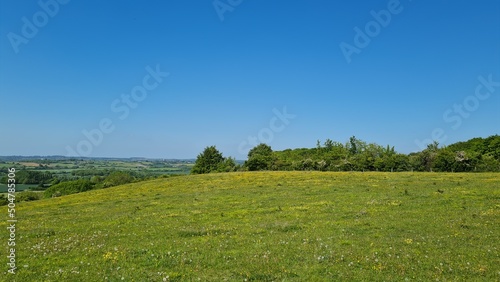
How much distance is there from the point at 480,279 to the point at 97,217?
25598 millimetres

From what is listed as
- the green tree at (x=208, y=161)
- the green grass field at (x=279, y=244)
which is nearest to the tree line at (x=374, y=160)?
the green tree at (x=208, y=161)

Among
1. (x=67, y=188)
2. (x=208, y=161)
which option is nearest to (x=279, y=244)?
(x=67, y=188)

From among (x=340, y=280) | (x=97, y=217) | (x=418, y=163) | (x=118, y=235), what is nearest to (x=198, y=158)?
(x=418, y=163)

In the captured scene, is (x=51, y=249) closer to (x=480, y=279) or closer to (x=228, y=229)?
(x=228, y=229)

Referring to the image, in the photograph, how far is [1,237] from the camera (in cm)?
1998

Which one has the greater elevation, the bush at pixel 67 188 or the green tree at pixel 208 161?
the green tree at pixel 208 161

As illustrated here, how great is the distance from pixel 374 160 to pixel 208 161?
5997 cm

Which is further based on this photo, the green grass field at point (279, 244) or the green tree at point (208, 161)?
the green tree at point (208, 161)

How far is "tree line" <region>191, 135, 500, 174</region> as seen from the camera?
76625 mm

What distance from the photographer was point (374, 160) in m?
89.1

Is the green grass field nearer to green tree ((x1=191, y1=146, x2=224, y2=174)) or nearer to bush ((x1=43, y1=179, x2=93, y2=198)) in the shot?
bush ((x1=43, y1=179, x2=93, y2=198))

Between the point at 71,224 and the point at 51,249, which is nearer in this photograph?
the point at 51,249

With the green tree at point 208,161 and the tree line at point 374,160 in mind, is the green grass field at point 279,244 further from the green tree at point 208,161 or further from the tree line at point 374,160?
the green tree at point 208,161

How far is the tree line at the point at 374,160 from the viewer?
76625 millimetres
